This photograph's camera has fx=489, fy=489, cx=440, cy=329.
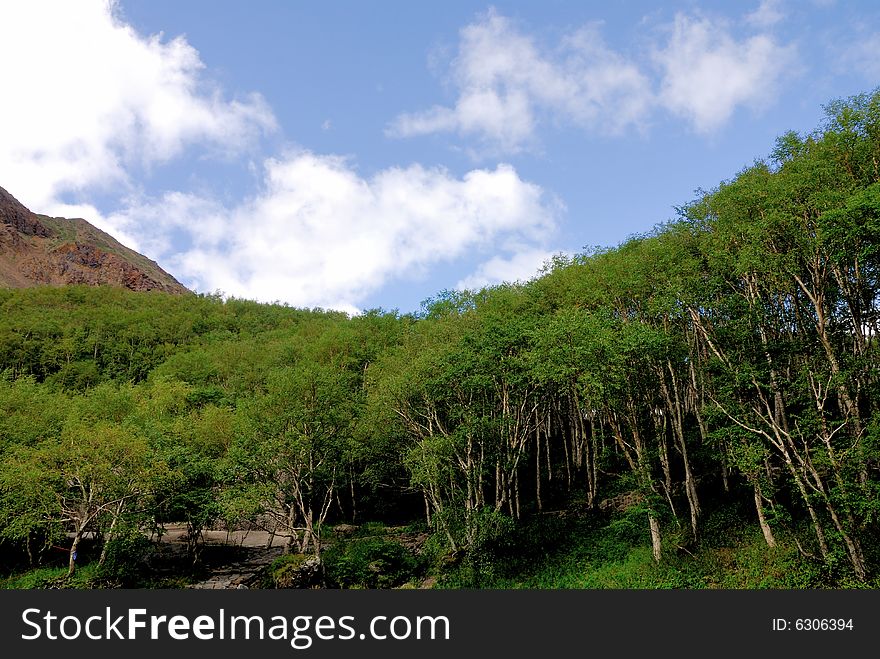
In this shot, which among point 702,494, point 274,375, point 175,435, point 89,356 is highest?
point 89,356

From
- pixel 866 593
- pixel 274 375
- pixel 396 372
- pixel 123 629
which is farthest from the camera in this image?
pixel 396 372

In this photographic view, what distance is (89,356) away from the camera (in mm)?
95562

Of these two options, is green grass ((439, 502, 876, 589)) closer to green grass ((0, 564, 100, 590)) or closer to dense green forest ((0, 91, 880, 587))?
dense green forest ((0, 91, 880, 587))

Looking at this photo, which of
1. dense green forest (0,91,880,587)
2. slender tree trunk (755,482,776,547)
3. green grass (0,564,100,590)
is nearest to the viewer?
dense green forest (0,91,880,587)

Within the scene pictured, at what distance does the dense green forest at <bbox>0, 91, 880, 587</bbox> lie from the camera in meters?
20.3

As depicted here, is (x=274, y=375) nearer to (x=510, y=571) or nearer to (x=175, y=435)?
(x=175, y=435)

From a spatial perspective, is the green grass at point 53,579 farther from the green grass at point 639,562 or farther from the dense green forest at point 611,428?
the green grass at point 639,562

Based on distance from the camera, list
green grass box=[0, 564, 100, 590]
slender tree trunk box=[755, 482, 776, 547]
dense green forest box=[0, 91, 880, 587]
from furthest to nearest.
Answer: green grass box=[0, 564, 100, 590] → slender tree trunk box=[755, 482, 776, 547] → dense green forest box=[0, 91, 880, 587]

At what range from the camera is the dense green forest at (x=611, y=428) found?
2027cm

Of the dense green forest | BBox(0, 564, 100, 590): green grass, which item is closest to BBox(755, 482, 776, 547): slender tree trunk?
the dense green forest

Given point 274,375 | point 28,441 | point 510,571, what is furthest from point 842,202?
point 28,441

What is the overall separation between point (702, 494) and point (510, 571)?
42.0 feet

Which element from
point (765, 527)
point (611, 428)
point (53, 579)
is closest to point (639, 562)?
point (765, 527)

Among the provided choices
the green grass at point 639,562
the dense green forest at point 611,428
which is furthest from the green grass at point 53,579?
the green grass at point 639,562
